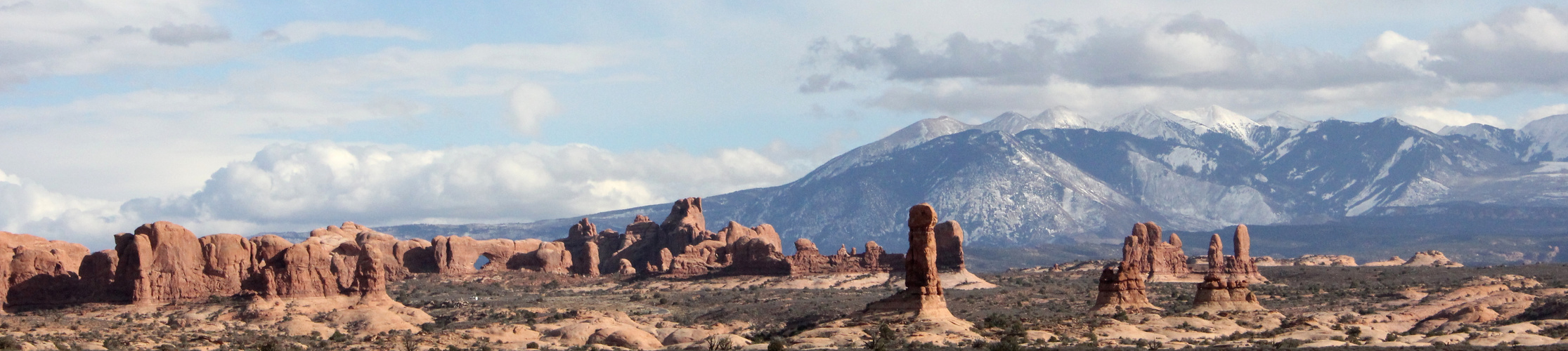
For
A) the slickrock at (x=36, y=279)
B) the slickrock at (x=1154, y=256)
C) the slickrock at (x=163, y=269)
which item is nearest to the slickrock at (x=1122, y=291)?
the slickrock at (x=163, y=269)

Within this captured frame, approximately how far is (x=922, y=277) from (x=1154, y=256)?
68.5 metres

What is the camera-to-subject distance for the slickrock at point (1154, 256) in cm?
13550

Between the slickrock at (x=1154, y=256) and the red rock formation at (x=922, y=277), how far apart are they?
62017 mm

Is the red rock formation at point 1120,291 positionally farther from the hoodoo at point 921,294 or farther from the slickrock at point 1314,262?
the slickrock at point 1314,262

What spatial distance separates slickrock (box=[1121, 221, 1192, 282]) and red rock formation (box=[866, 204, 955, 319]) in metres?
62.0

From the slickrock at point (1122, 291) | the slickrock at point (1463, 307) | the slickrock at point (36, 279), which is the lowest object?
the slickrock at point (1463, 307)

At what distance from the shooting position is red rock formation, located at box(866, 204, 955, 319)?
73000mm

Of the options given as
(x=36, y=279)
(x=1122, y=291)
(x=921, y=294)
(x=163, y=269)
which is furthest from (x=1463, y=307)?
(x=36, y=279)

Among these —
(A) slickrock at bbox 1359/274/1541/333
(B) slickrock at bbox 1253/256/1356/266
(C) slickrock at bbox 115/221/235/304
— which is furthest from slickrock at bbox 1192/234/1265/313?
(B) slickrock at bbox 1253/256/1356/266

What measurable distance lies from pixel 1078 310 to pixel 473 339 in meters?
35.1

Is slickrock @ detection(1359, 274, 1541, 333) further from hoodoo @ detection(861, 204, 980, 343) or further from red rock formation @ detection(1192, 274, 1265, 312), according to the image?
hoodoo @ detection(861, 204, 980, 343)

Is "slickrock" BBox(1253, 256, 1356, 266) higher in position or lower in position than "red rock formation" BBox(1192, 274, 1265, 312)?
higher

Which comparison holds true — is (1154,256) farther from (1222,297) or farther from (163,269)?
(163,269)

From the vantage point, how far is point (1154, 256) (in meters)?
138
